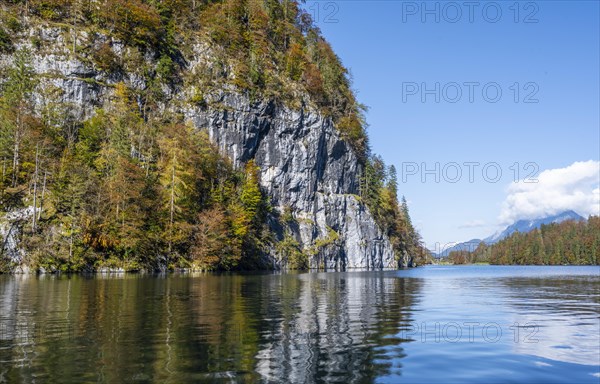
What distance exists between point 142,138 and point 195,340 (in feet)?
215

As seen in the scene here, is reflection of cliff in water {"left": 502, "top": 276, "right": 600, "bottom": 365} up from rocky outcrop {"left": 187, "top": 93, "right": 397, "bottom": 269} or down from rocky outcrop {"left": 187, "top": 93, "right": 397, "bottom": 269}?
down

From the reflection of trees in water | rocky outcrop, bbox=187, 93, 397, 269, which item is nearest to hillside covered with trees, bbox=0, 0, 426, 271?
rocky outcrop, bbox=187, 93, 397, 269

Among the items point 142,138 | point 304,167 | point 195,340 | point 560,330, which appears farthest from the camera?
point 304,167

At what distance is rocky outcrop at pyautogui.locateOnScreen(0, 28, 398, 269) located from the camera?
78.3m

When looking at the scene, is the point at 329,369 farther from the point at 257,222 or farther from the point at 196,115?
the point at 196,115

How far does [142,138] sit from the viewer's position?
7344cm

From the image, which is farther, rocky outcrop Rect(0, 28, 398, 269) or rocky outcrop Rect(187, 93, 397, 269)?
rocky outcrop Rect(187, 93, 397, 269)

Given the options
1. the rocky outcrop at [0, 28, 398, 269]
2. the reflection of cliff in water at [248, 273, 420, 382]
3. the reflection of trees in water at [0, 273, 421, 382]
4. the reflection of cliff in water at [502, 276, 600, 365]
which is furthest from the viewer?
the rocky outcrop at [0, 28, 398, 269]

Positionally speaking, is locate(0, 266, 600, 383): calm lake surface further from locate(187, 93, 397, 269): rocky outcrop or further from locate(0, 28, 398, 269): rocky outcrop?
locate(187, 93, 397, 269): rocky outcrop

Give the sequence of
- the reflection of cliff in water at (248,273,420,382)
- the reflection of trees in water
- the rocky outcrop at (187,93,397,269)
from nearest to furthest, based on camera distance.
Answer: the reflection of trees in water
the reflection of cliff in water at (248,273,420,382)
the rocky outcrop at (187,93,397,269)

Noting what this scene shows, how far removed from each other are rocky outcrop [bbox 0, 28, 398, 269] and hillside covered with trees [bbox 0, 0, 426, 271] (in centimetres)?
161

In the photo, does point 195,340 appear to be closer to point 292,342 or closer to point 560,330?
point 292,342

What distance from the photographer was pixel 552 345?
13469 millimetres

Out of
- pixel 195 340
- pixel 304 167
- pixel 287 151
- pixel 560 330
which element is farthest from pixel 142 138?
pixel 560 330
